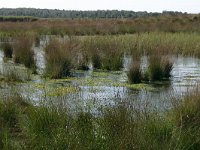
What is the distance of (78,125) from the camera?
243 inches

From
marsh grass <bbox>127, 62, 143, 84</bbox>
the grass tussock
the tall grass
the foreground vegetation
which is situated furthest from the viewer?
the tall grass

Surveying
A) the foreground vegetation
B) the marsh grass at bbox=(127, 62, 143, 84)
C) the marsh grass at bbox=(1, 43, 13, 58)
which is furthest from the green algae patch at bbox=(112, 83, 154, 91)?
the marsh grass at bbox=(1, 43, 13, 58)

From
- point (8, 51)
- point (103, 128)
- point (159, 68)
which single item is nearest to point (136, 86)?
point (159, 68)

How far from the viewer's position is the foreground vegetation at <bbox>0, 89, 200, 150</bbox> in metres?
5.34

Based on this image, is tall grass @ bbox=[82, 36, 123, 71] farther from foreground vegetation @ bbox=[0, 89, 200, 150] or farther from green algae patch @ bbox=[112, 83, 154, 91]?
foreground vegetation @ bbox=[0, 89, 200, 150]

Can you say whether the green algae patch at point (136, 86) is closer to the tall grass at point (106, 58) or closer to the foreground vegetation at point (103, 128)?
the tall grass at point (106, 58)

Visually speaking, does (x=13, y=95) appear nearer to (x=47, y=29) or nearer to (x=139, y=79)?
(x=139, y=79)

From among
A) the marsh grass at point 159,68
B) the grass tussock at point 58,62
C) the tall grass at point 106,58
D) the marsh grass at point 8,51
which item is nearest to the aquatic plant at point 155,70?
the marsh grass at point 159,68

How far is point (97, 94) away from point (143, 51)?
24.0 feet

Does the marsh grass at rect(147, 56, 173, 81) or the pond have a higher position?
the marsh grass at rect(147, 56, 173, 81)

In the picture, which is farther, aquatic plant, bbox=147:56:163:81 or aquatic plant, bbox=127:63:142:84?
aquatic plant, bbox=147:56:163:81

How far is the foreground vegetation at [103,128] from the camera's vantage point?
5340mm

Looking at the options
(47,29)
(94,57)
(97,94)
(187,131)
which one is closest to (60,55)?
(94,57)

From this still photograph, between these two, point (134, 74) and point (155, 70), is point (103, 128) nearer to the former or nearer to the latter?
point (134, 74)
